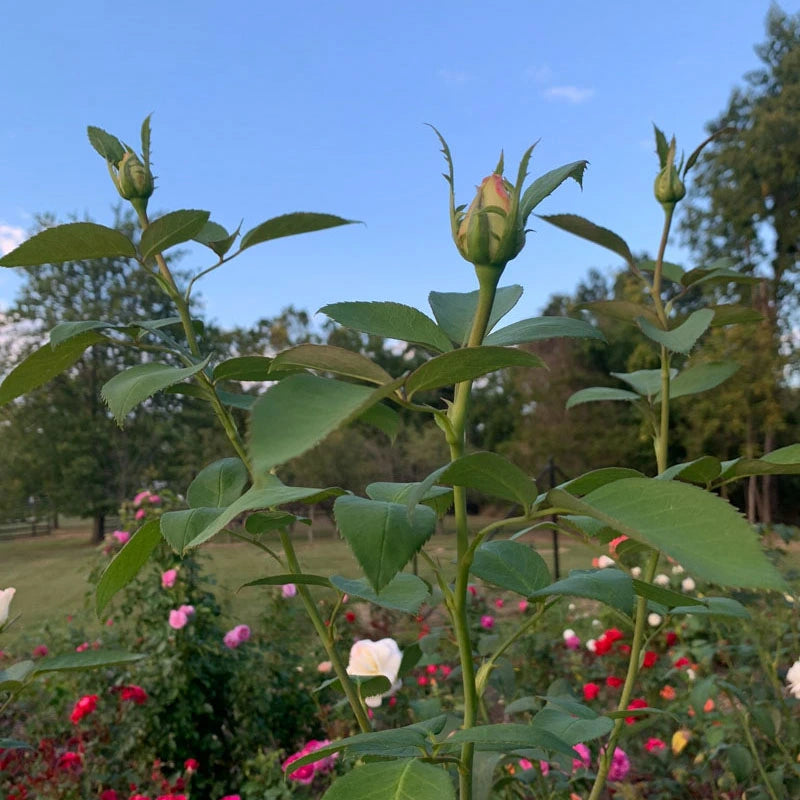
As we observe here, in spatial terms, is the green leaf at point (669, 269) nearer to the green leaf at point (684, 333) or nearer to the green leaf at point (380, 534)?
the green leaf at point (684, 333)

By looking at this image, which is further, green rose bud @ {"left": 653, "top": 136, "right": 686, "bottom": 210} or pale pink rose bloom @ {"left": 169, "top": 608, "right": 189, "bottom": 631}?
pale pink rose bloom @ {"left": 169, "top": 608, "right": 189, "bottom": 631}

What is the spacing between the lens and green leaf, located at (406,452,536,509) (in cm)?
37

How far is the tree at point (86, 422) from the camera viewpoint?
13891 millimetres

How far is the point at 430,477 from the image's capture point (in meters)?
0.36

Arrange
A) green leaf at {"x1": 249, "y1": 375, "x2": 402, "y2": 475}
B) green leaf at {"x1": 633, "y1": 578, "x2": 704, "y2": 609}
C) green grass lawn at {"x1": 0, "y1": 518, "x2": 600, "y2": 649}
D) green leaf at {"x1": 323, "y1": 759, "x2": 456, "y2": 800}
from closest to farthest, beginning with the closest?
green leaf at {"x1": 249, "y1": 375, "x2": 402, "y2": 475} < green leaf at {"x1": 323, "y1": 759, "x2": 456, "y2": 800} < green leaf at {"x1": 633, "y1": 578, "x2": 704, "y2": 609} < green grass lawn at {"x1": 0, "y1": 518, "x2": 600, "y2": 649}

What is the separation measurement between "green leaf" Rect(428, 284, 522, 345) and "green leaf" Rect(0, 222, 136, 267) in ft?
0.76

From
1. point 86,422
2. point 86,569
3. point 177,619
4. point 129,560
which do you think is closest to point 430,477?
point 129,560

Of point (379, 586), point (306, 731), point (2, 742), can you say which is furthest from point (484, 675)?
point (306, 731)

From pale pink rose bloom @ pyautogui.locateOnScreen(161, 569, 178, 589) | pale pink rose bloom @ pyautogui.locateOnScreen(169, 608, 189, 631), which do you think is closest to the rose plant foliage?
pale pink rose bloom @ pyautogui.locateOnScreen(169, 608, 189, 631)

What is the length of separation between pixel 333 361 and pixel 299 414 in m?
0.08

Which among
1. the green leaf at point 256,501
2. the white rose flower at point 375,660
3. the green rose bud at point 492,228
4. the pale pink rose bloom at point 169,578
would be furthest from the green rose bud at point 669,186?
the pale pink rose bloom at point 169,578

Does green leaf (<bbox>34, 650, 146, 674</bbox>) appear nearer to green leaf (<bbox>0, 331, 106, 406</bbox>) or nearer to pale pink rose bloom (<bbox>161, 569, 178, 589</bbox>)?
green leaf (<bbox>0, 331, 106, 406</bbox>)

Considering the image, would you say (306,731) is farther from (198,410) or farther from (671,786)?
(198,410)

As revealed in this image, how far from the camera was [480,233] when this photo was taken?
0.40 meters
